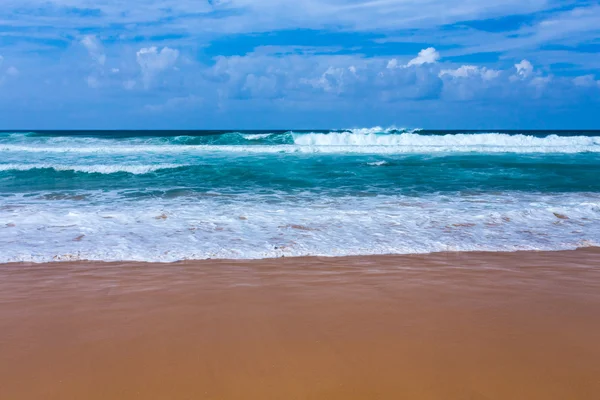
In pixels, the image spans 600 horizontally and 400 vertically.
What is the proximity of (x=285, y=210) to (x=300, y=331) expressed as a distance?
491 cm

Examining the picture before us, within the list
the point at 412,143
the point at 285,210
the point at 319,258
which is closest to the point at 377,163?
the point at 285,210

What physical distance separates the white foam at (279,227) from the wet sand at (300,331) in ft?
2.10

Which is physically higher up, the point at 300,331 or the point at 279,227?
the point at 279,227

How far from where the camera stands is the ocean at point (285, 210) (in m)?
5.81

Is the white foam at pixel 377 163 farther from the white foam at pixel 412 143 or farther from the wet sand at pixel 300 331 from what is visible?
the wet sand at pixel 300 331

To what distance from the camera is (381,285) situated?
4.31 meters

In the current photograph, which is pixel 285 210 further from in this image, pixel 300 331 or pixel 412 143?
pixel 412 143

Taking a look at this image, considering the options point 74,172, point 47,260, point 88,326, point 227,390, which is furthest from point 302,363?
point 74,172

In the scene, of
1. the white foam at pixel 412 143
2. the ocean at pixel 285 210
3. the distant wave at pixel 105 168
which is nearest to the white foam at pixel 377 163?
the ocean at pixel 285 210

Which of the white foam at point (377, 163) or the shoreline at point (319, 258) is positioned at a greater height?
the white foam at point (377, 163)

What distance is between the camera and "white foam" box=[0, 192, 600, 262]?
563 centimetres

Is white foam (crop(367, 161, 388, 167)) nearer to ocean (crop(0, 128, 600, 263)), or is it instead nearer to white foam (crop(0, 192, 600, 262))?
ocean (crop(0, 128, 600, 263))

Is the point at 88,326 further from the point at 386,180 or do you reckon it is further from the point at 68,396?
the point at 386,180

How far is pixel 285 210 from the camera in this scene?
814cm
